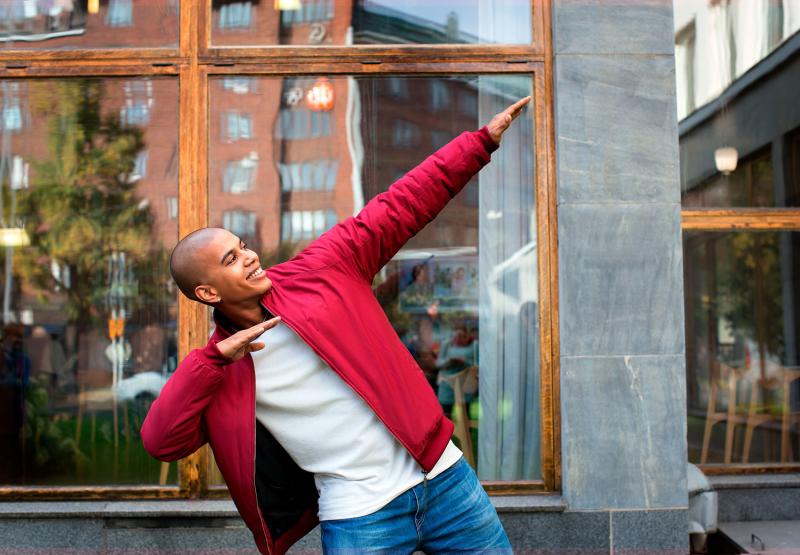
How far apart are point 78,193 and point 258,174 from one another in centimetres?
129

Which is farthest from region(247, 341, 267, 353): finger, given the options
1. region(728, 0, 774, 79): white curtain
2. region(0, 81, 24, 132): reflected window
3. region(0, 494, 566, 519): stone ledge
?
region(728, 0, 774, 79): white curtain

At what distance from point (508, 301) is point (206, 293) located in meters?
3.19

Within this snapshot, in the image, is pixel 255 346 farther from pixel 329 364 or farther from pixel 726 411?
pixel 726 411

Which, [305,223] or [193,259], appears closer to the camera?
[193,259]

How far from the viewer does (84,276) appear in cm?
576

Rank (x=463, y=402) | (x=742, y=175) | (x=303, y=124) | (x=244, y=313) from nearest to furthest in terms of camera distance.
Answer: (x=244, y=313) < (x=463, y=402) < (x=303, y=124) < (x=742, y=175)

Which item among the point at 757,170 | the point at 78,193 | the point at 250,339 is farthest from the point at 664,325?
the point at 78,193

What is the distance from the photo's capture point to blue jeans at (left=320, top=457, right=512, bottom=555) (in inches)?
102

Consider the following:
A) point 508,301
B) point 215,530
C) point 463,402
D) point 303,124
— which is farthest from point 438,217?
point 215,530

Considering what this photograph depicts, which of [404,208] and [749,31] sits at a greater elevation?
[749,31]

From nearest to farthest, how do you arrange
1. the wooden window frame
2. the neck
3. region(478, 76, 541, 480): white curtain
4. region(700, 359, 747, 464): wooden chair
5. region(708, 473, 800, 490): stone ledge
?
the neck → the wooden window frame → region(478, 76, 541, 480): white curtain → region(708, 473, 800, 490): stone ledge → region(700, 359, 747, 464): wooden chair

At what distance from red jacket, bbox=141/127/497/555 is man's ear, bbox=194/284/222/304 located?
154mm

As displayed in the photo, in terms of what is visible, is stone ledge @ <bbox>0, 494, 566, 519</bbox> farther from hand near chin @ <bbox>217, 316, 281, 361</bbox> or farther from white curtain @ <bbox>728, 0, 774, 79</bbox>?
white curtain @ <bbox>728, 0, 774, 79</bbox>

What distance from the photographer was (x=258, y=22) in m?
5.63
